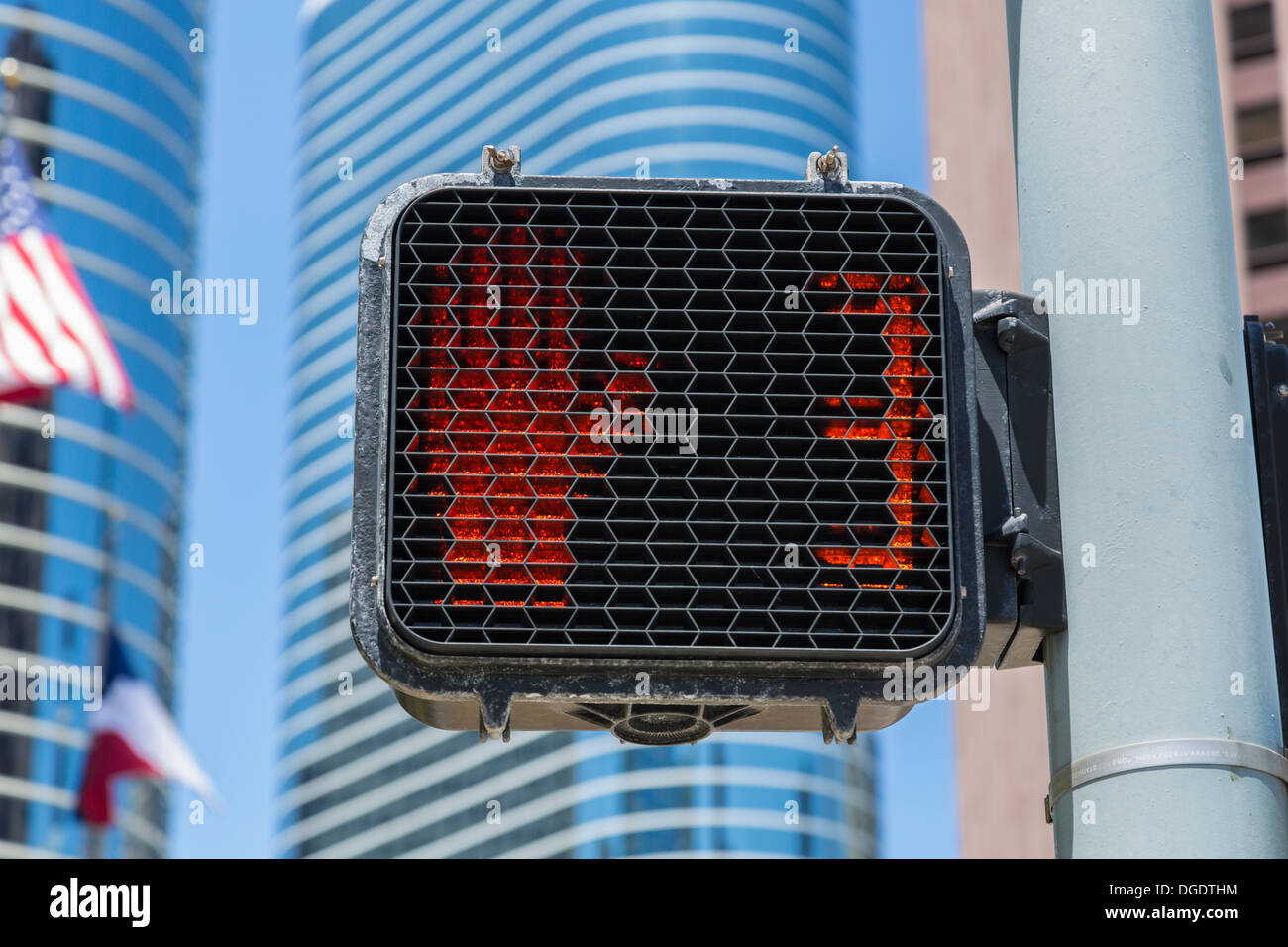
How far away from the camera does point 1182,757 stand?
3.38 m

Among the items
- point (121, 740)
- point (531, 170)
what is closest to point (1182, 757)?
point (121, 740)

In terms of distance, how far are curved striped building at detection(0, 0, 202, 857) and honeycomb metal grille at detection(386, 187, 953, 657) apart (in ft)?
337

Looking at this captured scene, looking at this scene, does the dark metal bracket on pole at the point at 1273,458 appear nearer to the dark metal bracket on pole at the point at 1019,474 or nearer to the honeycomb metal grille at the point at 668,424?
the dark metal bracket on pole at the point at 1019,474

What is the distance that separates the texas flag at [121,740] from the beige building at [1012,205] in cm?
2397

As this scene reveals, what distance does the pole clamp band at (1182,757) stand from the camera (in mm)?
3375

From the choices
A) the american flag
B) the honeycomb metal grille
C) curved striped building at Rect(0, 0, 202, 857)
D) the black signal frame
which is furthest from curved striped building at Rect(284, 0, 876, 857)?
the black signal frame

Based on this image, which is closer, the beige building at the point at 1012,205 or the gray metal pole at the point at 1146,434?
the gray metal pole at the point at 1146,434

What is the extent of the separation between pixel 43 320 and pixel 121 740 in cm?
1696

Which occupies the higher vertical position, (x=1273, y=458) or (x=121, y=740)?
(x=121, y=740)

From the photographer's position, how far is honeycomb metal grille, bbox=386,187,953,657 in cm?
365

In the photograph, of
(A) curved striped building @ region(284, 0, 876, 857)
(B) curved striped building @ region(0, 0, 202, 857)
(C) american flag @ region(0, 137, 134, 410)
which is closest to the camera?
(C) american flag @ region(0, 137, 134, 410)

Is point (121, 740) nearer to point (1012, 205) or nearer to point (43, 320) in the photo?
point (43, 320)

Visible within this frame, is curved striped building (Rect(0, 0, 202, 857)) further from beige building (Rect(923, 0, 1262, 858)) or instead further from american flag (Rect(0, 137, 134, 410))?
american flag (Rect(0, 137, 134, 410))

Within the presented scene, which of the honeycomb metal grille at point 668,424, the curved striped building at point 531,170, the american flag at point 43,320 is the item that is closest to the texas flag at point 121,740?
the american flag at point 43,320
